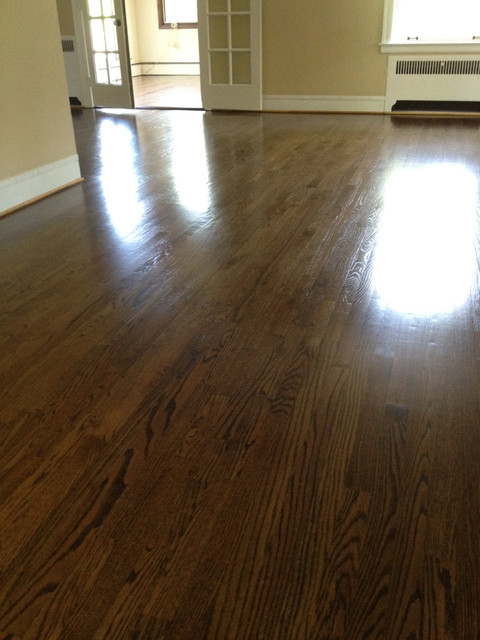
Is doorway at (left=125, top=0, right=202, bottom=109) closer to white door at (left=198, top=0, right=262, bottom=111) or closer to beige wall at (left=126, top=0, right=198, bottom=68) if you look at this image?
beige wall at (left=126, top=0, right=198, bottom=68)

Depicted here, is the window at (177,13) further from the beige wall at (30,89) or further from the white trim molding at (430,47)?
the beige wall at (30,89)

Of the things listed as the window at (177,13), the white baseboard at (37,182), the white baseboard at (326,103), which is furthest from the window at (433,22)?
the window at (177,13)

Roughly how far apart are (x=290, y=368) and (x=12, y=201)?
2370 mm

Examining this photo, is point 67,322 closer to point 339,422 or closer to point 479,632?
point 339,422

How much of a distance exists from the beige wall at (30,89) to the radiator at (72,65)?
4.04 meters

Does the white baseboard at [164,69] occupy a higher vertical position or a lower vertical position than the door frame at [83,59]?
lower

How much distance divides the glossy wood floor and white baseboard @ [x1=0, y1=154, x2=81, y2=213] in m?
0.22

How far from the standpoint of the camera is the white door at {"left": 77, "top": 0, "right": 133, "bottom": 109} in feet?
23.1

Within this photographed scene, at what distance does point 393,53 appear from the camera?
619cm

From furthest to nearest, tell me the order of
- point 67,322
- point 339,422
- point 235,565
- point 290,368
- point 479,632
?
1. point 67,322
2. point 290,368
3. point 339,422
4. point 235,565
5. point 479,632

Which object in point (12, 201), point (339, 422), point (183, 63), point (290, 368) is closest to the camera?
point (339, 422)

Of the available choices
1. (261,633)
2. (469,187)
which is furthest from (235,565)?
(469,187)

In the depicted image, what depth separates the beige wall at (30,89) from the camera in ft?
10.9

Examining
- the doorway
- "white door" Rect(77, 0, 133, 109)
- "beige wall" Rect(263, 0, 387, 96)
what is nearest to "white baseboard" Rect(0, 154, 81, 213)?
"beige wall" Rect(263, 0, 387, 96)
